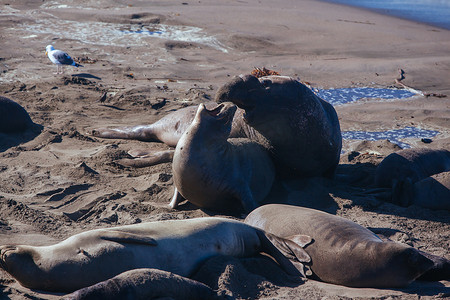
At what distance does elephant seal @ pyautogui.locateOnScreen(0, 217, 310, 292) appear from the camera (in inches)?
123

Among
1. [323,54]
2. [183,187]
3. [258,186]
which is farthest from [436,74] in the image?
[183,187]

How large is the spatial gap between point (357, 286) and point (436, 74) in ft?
27.8

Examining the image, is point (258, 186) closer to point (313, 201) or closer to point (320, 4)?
point (313, 201)

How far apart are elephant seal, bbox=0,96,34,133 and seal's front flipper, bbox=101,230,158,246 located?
14.3ft

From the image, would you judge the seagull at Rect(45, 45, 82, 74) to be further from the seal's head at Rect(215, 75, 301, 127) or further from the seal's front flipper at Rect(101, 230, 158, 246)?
the seal's front flipper at Rect(101, 230, 158, 246)

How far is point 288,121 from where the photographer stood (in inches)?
222

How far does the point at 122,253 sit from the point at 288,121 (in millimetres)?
2831

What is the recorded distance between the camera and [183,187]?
504 cm

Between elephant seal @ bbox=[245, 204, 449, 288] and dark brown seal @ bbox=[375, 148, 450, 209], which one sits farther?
dark brown seal @ bbox=[375, 148, 450, 209]

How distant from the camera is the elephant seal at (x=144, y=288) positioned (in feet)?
8.54

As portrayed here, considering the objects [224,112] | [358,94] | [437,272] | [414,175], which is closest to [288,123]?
[224,112]

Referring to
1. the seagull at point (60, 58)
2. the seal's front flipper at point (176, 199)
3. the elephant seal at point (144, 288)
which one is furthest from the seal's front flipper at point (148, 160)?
the seagull at point (60, 58)

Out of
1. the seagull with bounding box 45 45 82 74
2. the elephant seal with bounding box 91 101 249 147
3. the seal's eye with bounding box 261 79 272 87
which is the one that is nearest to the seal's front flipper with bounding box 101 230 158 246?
the seal's eye with bounding box 261 79 272 87

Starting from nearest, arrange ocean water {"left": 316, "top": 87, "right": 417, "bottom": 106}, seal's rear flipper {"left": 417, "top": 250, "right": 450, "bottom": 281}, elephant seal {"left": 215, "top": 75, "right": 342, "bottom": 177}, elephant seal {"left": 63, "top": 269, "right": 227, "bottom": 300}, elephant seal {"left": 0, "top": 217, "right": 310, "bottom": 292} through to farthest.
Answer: elephant seal {"left": 63, "top": 269, "right": 227, "bottom": 300} → elephant seal {"left": 0, "top": 217, "right": 310, "bottom": 292} → seal's rear flipper {"left": 417, "top": 250, "right": 450, "bottom": 281} → elephant seal {"left": 215, "top": 75, "right": 342, "bottom": 177} → ocean water {"left": 316, "top": 87, "right": 417, "bottom": 106}
